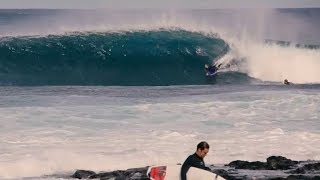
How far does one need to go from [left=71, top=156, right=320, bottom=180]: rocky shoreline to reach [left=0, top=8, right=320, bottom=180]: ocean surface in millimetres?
956

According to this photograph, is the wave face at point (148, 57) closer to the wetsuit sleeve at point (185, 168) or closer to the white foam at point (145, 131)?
the white foam at point (145, 131)

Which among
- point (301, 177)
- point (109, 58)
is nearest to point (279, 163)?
point (301, 177)

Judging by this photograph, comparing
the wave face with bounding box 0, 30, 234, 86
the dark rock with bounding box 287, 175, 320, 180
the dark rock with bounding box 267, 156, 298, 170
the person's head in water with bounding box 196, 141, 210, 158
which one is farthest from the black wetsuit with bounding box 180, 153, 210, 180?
the wave face with bounding box 0, 30, 234, 86

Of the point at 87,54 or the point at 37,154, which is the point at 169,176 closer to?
the point at 37,154

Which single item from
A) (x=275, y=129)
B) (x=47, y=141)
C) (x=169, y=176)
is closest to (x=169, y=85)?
(x=275, y=129)

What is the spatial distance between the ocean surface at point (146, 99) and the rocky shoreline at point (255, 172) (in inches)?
37.6

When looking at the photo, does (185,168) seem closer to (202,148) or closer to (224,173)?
(202,148)

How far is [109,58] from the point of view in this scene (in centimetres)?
4197

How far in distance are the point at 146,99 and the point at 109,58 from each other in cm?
1411

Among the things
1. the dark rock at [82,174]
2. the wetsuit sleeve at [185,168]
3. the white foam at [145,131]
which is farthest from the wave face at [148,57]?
the wetsuit sleeve at [185,168]

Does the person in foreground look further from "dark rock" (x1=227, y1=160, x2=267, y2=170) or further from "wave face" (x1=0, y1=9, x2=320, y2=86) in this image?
"wave face" (x1=0, y1=9, x2=320, y2=86)

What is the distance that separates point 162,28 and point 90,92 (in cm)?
1772

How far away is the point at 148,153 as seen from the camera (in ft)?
56.7

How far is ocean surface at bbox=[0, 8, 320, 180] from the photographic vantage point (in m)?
17.5
